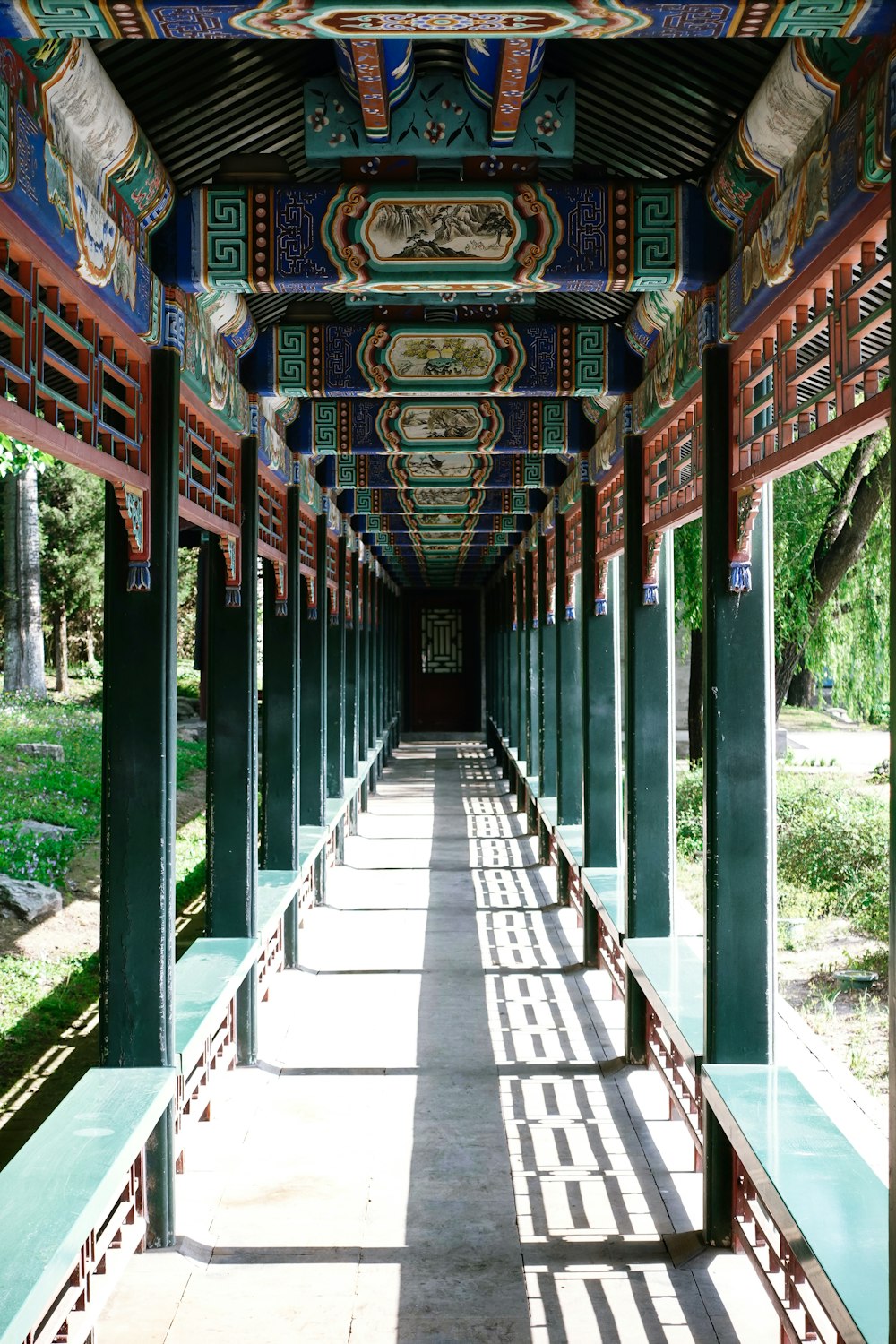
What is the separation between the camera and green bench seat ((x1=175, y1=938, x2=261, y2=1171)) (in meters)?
4.48

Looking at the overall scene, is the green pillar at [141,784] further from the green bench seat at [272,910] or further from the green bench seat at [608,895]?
the green bench seat at [608,895]

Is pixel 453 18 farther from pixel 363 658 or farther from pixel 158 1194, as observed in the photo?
pixel 363 658

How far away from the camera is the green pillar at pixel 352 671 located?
13.0 metres

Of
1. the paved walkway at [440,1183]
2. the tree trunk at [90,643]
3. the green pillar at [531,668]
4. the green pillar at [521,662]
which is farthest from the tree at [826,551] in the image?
the tree trunk at [90,643]

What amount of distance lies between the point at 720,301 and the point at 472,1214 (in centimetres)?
341

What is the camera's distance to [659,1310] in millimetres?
3609

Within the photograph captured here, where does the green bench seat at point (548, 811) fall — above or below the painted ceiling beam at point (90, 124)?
below

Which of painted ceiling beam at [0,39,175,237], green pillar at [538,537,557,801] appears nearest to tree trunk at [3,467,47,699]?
green pillar at [538,537,557,801]

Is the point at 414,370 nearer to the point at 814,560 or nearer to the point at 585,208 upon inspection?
the point at 585,208

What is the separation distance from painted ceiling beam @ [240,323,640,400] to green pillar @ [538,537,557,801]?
5496mm

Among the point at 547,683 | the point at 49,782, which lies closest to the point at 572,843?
the point at 547,683

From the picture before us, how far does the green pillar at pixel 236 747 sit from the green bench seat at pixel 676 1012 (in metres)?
1.96

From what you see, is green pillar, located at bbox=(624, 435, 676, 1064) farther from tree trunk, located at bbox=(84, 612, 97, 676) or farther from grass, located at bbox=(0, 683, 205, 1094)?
tree trunk, located at bbox=(84, 612, 97, 676)

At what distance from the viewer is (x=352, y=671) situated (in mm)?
13992
